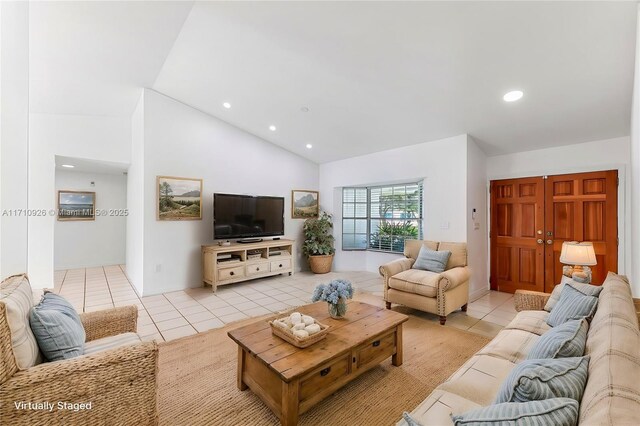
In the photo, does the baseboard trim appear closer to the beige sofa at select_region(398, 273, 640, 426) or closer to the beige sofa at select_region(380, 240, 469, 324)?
the beige sofa at select_region(380, 240, 469, 324)

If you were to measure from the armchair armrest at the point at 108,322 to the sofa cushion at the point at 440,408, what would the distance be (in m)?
1.97

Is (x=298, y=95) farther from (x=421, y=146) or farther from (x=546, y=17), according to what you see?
(x=546, y=17)

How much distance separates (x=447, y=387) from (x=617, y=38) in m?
2.80

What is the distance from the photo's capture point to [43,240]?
4.50 m

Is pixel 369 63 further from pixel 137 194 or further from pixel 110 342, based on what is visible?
pixel 137 194

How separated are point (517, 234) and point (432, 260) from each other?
1710 mm

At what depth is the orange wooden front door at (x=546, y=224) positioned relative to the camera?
3623 mm

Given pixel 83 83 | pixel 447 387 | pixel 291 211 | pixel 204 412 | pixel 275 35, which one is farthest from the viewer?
pixel 291 211

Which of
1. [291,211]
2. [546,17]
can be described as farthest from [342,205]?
[546,17]

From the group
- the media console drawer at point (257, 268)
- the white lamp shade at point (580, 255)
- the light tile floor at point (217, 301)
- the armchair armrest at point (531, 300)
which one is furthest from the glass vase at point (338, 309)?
the media console drawer at point (257, 268)

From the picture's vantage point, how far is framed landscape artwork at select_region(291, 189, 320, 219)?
606 cm

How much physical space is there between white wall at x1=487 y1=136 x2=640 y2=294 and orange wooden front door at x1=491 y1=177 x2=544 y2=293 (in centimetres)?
19

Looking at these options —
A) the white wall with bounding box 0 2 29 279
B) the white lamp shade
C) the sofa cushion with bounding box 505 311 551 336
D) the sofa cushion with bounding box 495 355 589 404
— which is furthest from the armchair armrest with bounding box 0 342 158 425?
the white lamp shade

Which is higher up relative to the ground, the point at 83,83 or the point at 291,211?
the point at 83,83
